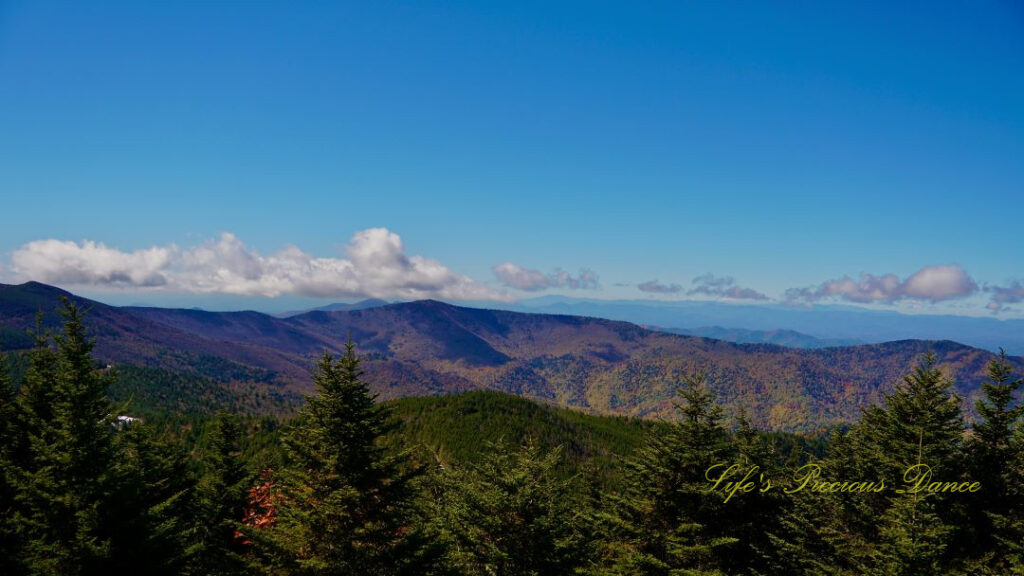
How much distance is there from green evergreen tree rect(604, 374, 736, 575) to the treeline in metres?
0.09

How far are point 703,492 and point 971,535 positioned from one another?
1817 cm

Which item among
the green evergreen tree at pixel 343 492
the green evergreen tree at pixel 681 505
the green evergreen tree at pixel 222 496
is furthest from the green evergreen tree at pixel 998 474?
the green evergreen tree at pixel 222 496

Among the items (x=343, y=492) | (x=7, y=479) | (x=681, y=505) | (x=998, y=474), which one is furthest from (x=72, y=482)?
(x=998, y=474)

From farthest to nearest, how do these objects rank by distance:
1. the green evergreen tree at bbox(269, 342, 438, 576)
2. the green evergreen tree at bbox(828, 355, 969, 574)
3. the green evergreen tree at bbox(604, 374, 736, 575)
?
the green evergreen tree at bbox(828, 355, 969, 574)
the green evergreen tree at bbox(604, 374, 736, 575)
the green evergreen tree at bbox(269, 342, 438, 576)

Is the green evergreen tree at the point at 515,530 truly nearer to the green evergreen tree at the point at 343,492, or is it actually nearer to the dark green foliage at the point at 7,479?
the green evergreen tree at the point at 343,492

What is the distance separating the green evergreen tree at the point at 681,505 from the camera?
23.0 m

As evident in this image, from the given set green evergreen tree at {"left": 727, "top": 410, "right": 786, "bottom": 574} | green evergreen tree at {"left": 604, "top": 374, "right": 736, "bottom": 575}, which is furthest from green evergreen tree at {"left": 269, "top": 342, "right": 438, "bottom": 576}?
green evergreen tree at {"left": 727, "top": 410, "right": 786, "bottom": 574}

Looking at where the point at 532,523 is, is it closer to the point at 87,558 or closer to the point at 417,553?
the point at 417,553

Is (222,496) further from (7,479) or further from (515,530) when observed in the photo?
(515,530)

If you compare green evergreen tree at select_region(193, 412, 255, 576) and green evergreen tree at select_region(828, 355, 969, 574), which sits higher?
green evergreen tree at select_region(828, 355, 969, 574)

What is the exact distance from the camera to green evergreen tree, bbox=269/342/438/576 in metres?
19.4

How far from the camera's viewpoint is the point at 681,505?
23797 mm

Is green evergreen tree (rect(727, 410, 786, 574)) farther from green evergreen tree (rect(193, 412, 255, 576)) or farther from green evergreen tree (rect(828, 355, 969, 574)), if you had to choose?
green evergreen tree (rect(193, 412, 255, 576))

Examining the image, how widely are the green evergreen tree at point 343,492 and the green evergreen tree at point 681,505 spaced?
1044cm
